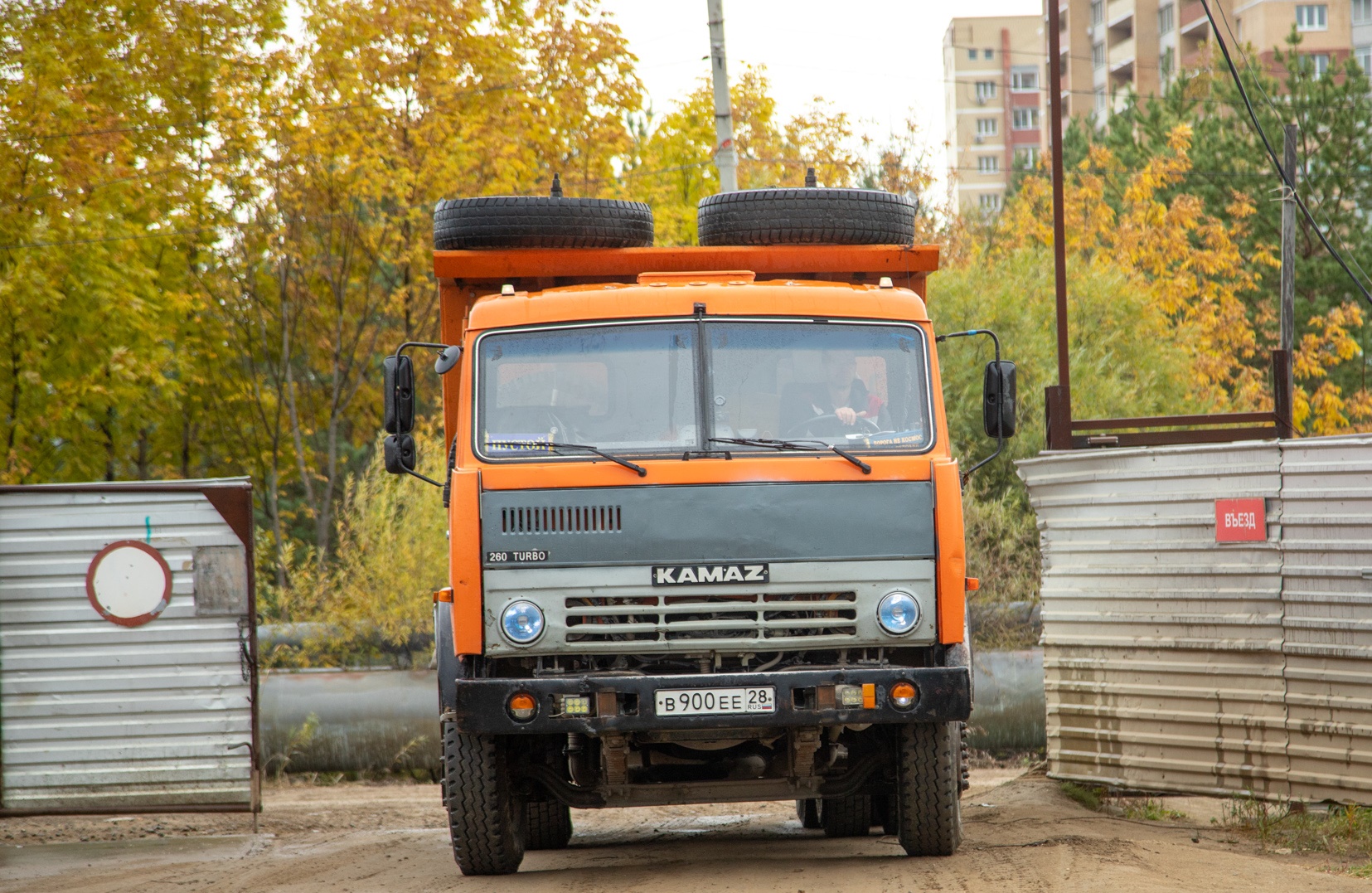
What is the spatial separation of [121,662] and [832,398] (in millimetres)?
5789

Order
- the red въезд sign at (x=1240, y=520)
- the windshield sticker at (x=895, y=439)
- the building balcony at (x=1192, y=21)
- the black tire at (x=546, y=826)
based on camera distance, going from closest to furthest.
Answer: the windshield sticker at (x=895, y=439) → the black tire at (x=546, y=826) → the red въезд sign at (x=1240, y=520) → the building balcony at (x=1192, y=21)

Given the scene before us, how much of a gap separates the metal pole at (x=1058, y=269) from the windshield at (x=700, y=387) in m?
4.65

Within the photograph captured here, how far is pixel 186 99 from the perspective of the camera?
72.0 feet

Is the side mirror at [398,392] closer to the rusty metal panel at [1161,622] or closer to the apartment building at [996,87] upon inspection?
the rusty metal panel at [1161,622]

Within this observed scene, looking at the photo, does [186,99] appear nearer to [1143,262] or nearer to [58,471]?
[58,471]

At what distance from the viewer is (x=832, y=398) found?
7.62 metres

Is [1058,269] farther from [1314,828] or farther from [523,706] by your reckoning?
[523,706]

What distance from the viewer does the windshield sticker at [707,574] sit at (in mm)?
7117

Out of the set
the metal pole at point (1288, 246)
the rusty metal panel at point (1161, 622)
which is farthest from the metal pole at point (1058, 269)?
the metal pole at point (1288, 246)

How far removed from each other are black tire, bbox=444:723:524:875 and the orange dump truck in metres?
0.01

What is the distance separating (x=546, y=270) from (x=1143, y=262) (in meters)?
25.3

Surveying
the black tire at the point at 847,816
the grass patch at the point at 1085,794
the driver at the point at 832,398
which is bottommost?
the grass patch at the point at 1085,794

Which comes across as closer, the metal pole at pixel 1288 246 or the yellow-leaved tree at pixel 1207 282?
the metal pole at pixel 1288 246

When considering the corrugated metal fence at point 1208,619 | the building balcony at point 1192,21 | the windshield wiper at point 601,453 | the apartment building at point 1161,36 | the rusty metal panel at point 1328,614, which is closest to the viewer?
the windshield wiper at point 601,453
